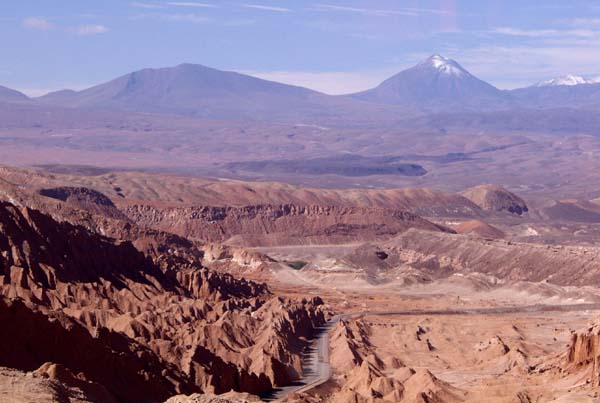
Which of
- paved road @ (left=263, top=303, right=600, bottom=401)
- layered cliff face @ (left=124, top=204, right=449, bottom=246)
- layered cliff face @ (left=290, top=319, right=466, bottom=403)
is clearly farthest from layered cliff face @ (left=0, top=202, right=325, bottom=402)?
layered cliff face @ (left=124, top=204, right=449, bottom=246)

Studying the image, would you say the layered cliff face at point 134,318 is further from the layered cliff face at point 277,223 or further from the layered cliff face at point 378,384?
the layered cliff face at point 277,223

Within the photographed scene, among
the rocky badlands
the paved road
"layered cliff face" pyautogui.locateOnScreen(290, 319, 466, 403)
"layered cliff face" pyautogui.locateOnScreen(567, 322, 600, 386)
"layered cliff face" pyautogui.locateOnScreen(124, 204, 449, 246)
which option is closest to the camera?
the rocky badlands

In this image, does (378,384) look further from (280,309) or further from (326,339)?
(280,309)

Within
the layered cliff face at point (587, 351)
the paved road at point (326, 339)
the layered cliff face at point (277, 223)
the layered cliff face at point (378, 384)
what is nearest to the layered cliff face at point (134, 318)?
the paved road at point (326, 339)

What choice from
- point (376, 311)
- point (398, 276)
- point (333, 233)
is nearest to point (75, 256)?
point (376, 311)

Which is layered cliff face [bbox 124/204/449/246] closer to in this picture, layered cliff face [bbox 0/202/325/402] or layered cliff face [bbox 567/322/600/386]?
layered cliff face [bbox 0/202/325/402]
